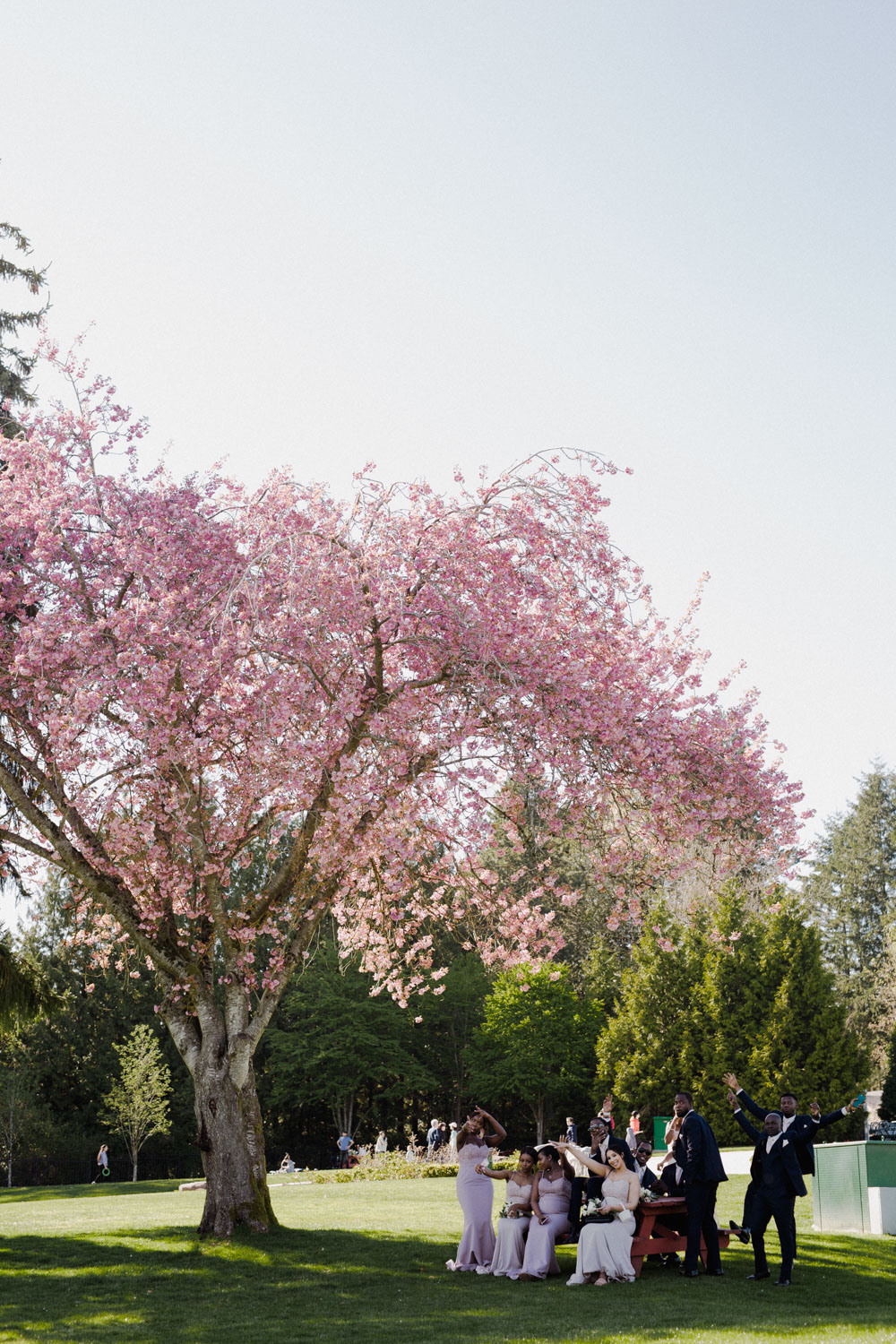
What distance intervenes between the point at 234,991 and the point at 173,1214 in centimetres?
572

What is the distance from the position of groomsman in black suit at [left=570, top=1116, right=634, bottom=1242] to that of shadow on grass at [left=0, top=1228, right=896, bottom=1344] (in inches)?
27.7

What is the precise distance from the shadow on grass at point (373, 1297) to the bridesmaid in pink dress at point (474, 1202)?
1.13 ft

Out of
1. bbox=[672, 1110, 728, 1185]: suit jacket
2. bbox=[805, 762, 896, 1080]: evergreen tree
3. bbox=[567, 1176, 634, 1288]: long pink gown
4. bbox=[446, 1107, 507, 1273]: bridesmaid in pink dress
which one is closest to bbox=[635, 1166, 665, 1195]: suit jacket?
bbox=[567, 1176, 634, 1288]: long pink gown

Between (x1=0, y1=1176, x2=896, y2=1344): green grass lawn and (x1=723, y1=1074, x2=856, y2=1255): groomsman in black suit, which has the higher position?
(x1=723, y1=1074, x2=856, y2=1255): groomsman in black suit

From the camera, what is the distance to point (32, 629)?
12.6 metres

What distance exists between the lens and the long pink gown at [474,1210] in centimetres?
1195

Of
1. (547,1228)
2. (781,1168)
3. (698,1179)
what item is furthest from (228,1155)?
(781,1168)

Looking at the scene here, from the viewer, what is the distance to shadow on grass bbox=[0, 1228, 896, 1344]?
28.9 feet

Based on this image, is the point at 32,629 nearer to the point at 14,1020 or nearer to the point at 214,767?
the point at 214,767

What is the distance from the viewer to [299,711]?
540 inches

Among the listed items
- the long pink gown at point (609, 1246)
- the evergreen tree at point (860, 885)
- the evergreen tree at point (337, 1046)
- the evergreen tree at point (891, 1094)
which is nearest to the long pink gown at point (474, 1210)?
the long pink gown at point (609, 1246)

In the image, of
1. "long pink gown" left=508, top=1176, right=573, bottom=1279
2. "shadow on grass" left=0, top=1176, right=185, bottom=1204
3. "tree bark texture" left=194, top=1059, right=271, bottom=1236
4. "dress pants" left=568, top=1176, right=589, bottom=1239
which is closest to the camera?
"long pink gown" left=508, top=1176, right=573, bottom=1279

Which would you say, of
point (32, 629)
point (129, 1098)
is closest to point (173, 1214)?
point (32, 629)

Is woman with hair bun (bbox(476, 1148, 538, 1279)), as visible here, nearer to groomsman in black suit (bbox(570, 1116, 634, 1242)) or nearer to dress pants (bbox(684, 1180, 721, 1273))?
groomsman in black suit (bbox(570, 1116, 634, 1242))
